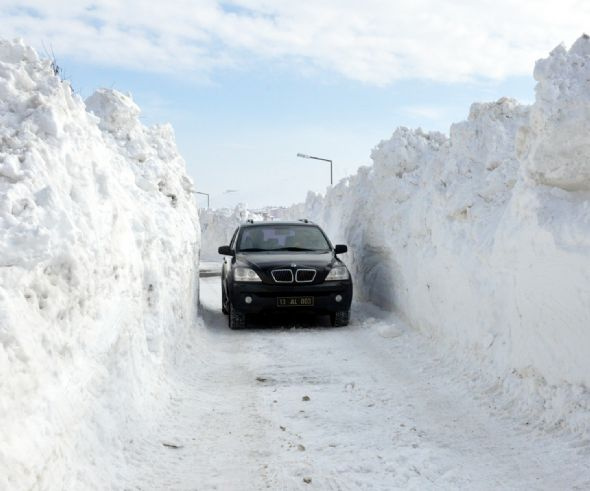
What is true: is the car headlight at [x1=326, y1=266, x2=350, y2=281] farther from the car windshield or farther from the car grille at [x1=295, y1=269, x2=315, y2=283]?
the car windshield

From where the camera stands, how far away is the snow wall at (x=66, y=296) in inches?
124

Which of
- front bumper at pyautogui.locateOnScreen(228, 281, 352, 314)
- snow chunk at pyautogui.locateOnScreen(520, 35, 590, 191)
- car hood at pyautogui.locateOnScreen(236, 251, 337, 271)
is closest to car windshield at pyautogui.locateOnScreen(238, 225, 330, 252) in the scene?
car hood at pyautogui.locateOnScreen(236, 251, 337, 271)

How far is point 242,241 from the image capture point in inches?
417

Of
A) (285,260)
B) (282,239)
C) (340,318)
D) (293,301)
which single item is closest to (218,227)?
(282,239)

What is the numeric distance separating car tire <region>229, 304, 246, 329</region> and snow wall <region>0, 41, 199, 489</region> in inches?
107

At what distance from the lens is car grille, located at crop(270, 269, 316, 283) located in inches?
368

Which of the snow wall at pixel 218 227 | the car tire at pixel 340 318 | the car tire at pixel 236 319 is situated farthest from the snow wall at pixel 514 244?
the snow wall at pixel 218 227

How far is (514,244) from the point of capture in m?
5.91

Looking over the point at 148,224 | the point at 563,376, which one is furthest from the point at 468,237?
the point at 148,224

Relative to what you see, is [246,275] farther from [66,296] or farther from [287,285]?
[66,296]

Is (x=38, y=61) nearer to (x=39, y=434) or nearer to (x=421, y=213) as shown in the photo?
(x=39, y=434)

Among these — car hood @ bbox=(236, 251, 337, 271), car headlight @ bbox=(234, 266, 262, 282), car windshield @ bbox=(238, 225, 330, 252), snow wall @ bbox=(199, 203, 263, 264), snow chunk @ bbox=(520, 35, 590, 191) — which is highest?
snow chunk @ bbox=(520, 35, 590, 191)

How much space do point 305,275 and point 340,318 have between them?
2.83ft

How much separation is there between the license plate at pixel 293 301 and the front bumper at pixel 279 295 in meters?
0.04
